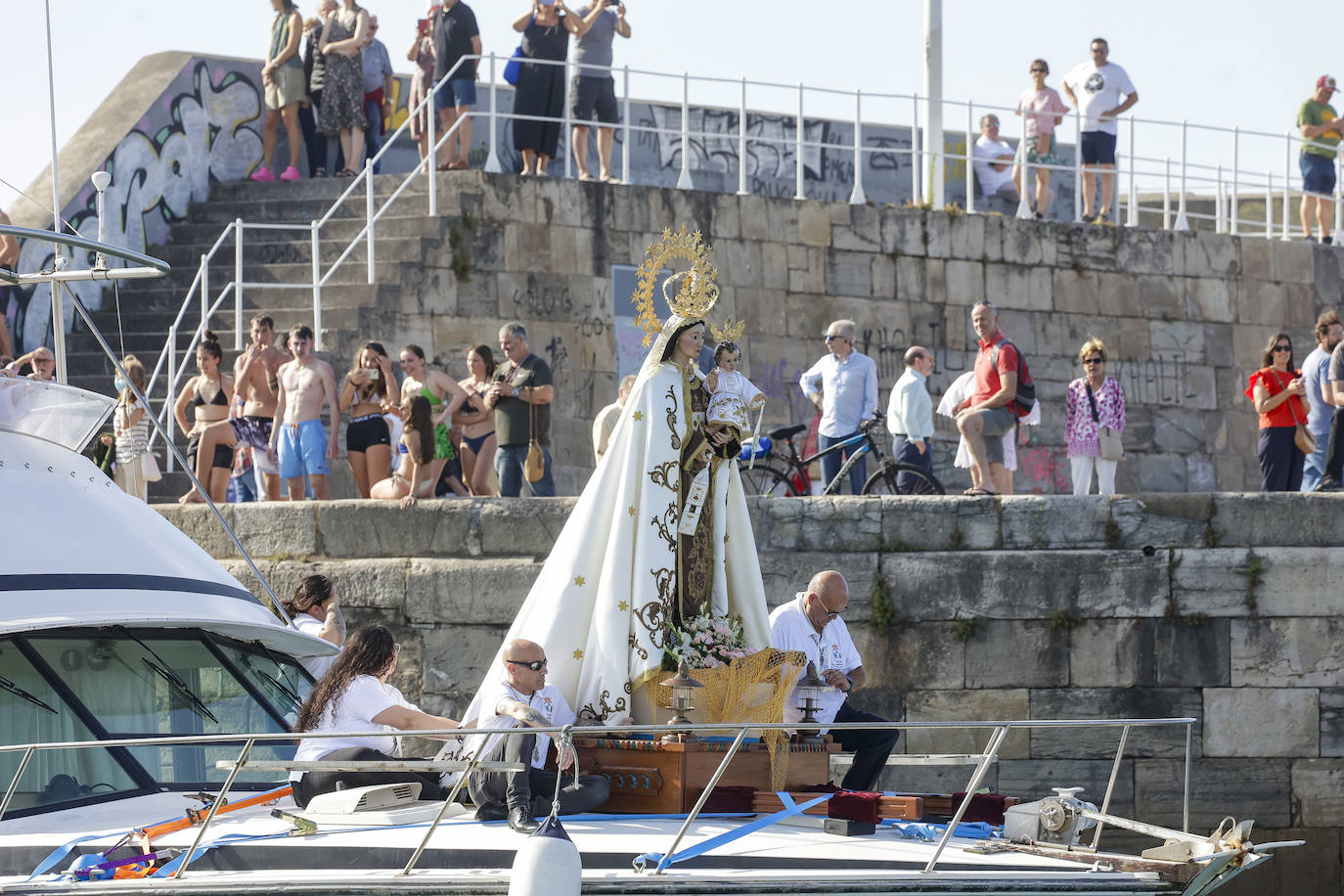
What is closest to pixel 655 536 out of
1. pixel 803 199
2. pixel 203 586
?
pixel 203 586

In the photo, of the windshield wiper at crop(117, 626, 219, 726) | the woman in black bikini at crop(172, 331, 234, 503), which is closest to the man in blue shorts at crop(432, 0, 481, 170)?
the woman in black bikini at crop(172, 331, 234, 503)

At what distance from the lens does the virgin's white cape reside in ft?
25.3

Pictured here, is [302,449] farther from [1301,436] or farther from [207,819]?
[1301,436]

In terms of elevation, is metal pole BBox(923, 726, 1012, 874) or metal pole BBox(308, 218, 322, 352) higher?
metal pole BBox(308, 218, 322, 352)

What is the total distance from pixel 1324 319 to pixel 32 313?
993 centimetres

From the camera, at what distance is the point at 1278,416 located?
43.1 ft

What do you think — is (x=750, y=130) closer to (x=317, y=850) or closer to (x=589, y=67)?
(x=589, y=67)

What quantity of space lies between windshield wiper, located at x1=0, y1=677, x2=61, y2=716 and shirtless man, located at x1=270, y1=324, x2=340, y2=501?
523cm

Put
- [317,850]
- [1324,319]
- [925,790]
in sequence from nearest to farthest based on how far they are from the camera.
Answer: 1. [317,850]
2. [925,790]
3. [1324,319]

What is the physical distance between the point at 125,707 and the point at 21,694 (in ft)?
1.35

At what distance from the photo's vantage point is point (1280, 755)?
39.4 ft

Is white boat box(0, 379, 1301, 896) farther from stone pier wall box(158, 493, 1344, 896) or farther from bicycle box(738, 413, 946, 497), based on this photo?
bicycle box(738, 413, 946, 497)

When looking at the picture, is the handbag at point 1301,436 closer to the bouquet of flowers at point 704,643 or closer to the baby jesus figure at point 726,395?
the baby jesus figure at point 726,395

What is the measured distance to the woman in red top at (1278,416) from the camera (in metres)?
13.0
